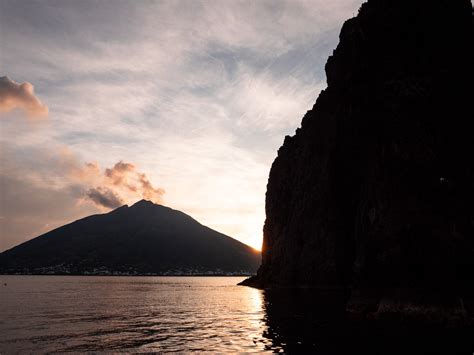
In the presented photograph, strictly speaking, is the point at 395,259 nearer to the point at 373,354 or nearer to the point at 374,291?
the point at 374,291

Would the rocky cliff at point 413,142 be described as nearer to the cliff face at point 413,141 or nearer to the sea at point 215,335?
the cliff face at point 413,141

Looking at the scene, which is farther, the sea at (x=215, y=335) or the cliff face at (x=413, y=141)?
the cliff face at (x=413, y=141)

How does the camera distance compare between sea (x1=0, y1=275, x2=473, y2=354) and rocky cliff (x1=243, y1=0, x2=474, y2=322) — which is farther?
rocky cliff (x1=243, y1=0, x2=474, y2=322)

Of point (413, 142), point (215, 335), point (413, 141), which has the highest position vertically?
point (413, 141)

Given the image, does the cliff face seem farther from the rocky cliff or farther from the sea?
the sea

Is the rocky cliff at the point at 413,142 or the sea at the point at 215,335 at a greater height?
the rocky cliff at the point at 413,142

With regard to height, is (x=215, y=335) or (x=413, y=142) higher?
(x=413, y=142)

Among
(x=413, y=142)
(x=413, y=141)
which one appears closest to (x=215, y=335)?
(x=413, y=142)

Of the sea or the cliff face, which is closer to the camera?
the sea

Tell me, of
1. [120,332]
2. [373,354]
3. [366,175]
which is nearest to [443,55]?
[366,175]

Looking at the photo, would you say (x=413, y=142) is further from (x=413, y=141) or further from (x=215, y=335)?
(x=215, y=335)

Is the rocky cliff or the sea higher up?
the rocky cliff

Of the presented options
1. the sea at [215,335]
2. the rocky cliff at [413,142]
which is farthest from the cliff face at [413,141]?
the sea at [215,335]

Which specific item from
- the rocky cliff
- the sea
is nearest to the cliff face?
the rocky cliff
